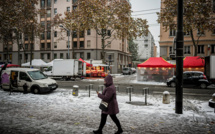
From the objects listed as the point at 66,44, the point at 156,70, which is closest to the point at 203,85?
the point at 156,70

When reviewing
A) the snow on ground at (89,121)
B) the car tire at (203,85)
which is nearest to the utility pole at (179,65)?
the snow on ground at (89,121)

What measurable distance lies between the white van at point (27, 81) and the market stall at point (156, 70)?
12.7 meters

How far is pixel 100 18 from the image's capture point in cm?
2428

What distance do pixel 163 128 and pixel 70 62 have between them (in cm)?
2091

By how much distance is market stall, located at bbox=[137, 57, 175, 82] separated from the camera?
21.0 meters

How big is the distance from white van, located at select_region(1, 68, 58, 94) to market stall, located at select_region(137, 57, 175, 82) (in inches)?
500

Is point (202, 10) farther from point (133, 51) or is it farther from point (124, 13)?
point (133, 51)

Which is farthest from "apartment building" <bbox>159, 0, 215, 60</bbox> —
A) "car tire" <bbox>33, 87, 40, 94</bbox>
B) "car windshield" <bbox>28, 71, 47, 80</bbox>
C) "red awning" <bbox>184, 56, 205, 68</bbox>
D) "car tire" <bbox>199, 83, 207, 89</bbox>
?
"car tire" <bbox>33, 87, 40, 94</bbox>

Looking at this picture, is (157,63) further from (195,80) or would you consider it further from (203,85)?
(203,85)

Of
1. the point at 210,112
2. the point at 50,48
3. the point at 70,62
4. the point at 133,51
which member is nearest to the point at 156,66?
the point at 70,62

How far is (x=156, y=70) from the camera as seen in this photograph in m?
22.0

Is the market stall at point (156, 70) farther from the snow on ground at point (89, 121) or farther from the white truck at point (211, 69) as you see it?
the snow on ground at point (89, 121)

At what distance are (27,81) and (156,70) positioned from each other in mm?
15417

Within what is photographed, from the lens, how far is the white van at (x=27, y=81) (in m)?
12.0
